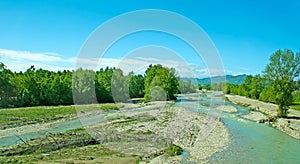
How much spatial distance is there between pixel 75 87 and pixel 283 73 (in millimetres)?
44033

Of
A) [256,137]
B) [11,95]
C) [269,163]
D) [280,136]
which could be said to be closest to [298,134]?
[280,136]

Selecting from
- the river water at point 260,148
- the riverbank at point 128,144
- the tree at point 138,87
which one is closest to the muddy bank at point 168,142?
the riverbank at point 128,144

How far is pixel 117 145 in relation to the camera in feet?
71.3

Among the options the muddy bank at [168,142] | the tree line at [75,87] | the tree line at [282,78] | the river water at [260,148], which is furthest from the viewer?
the tree line at [75,87]

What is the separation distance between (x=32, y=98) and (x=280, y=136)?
162 ft

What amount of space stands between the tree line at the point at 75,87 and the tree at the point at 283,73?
27377mm

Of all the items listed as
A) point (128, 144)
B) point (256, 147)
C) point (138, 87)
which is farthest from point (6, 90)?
point (256, 147)

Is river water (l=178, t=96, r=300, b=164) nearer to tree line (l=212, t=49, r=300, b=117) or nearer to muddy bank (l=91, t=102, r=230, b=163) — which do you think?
muddy bank (l=91, t=102, r=230, b=163)

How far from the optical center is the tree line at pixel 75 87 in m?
59.0

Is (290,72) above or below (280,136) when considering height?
above

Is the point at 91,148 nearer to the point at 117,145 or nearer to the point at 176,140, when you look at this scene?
the point at 117,145

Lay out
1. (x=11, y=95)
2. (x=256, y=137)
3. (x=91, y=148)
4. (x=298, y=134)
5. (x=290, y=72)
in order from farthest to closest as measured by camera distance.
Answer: (x=11, y=95)
(x=290, y=72)
(x=298, y=134)
(x=256, y=137)
(x=91, y=148)

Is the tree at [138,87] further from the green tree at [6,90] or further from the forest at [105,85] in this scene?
the green tree at [6,90]

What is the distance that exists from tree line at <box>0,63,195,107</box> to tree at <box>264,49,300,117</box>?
2738 centimetres
